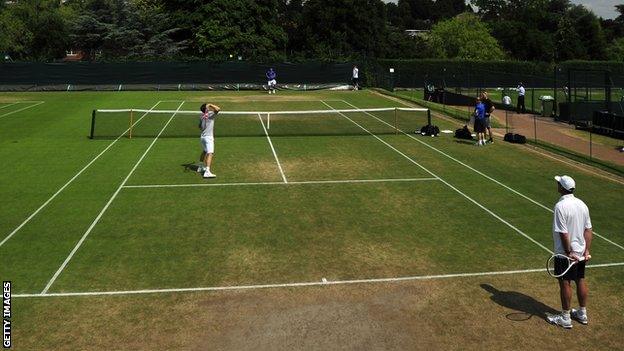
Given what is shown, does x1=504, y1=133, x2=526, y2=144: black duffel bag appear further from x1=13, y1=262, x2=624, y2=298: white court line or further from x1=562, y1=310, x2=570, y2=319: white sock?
x1=562, y1=310, x2=570, y2=319: white sock

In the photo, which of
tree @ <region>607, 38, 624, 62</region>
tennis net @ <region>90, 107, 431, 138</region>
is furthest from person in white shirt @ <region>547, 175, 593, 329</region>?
tree @ <region>607, 38, 624, 62</region>

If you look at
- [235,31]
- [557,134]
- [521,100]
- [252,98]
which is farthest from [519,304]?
[235,31]

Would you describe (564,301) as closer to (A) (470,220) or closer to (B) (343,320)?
(B) (343,320)

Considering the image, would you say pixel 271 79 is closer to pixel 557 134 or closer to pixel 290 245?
pixel 557 134

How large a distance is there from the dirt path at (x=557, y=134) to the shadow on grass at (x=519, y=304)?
1486cm

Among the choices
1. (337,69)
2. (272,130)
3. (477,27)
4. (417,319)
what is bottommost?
(417,319)

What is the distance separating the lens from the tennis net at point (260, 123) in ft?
88.2

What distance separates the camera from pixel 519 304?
30.7 feet

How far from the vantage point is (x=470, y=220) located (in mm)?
13812

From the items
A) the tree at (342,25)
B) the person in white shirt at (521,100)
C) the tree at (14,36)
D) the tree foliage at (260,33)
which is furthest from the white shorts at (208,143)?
the tree at (14,36)

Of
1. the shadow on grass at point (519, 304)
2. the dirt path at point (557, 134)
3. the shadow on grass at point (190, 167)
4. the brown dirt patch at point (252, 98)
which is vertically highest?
the brown dirt patch at point (252, 98)

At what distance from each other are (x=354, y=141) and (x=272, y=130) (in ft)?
16.0

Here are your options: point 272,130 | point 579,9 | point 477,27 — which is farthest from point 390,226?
point 579,9

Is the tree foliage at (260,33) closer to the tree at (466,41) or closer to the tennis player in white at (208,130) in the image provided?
the tree at (466,41)
